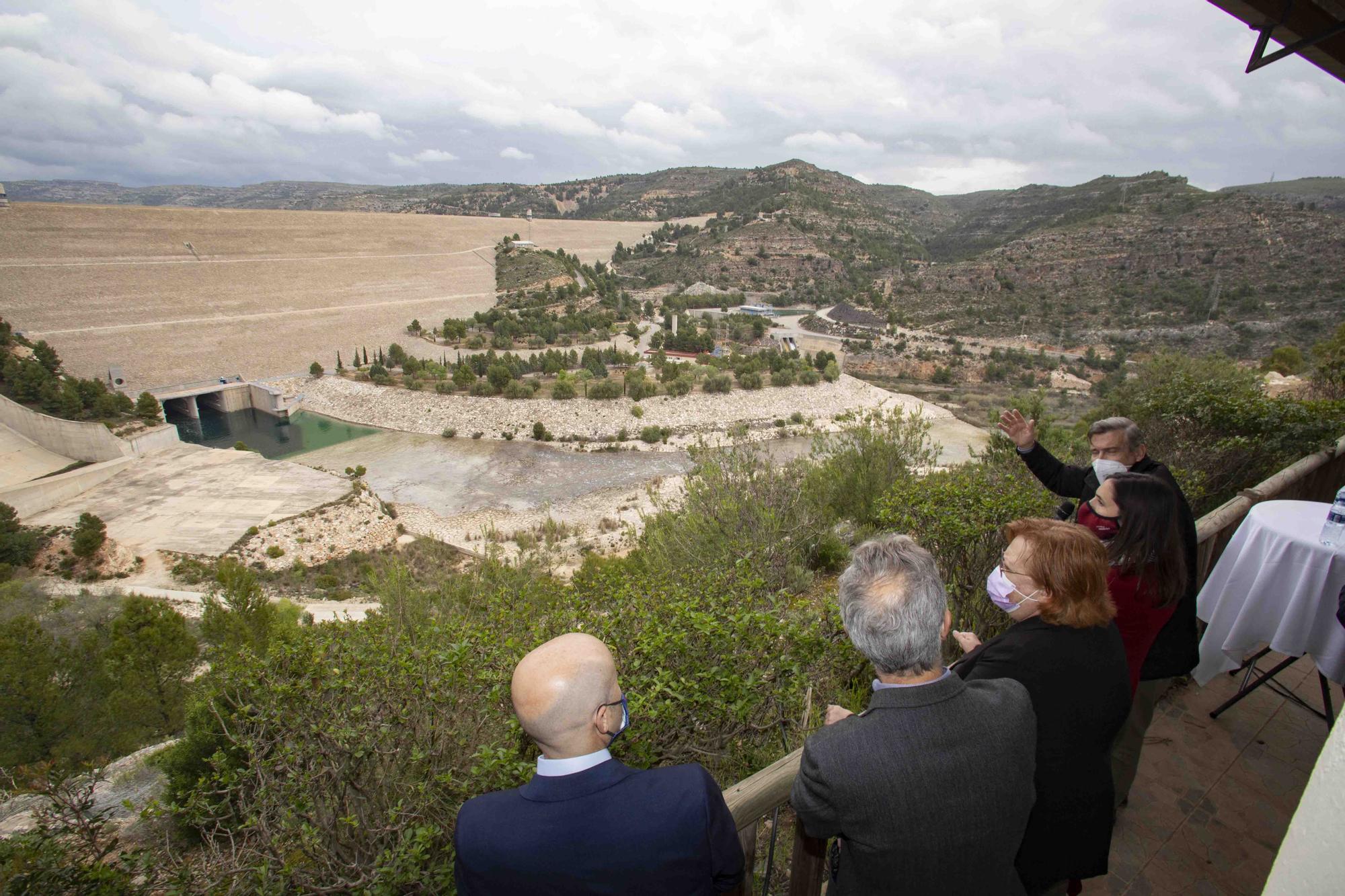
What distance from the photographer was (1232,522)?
116 inches

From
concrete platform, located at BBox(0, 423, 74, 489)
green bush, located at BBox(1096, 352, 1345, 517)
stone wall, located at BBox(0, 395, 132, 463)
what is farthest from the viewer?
stone wall, located at BBox(0, 395, 132, 463)

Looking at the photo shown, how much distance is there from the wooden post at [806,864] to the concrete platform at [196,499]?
17.4 metres

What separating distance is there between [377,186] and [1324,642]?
143126 millimetres

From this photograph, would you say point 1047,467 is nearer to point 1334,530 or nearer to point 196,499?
point 1334,530

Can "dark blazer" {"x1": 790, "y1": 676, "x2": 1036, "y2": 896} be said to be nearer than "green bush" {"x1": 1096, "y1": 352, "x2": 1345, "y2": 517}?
Yes

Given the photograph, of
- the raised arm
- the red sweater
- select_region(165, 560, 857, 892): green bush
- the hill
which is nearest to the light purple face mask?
the red sweater

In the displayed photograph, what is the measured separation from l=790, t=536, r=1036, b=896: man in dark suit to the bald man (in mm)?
201

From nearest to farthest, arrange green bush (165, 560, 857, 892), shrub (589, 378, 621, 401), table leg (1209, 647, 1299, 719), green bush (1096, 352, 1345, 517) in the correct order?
1. green bush (165, 560, 857, 892)
2. table leg (1209, 647, 1299, 719)
3. green bush (1096, 352, 1345, 517)
4. shrub (589, 378, 621, 401)

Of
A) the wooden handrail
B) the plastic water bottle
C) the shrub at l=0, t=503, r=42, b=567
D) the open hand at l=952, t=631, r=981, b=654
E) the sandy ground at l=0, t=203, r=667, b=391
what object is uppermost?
the plastic water bottle

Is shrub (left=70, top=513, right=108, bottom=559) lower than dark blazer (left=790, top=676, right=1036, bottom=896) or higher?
lower

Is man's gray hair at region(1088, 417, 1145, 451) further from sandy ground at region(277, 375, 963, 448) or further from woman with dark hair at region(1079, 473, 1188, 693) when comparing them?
sandy ground at region(277, 375, 963, 448)

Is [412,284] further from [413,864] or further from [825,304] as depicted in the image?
[413,864]

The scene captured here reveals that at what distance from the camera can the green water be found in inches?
1011

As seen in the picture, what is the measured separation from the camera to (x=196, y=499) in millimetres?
17688
